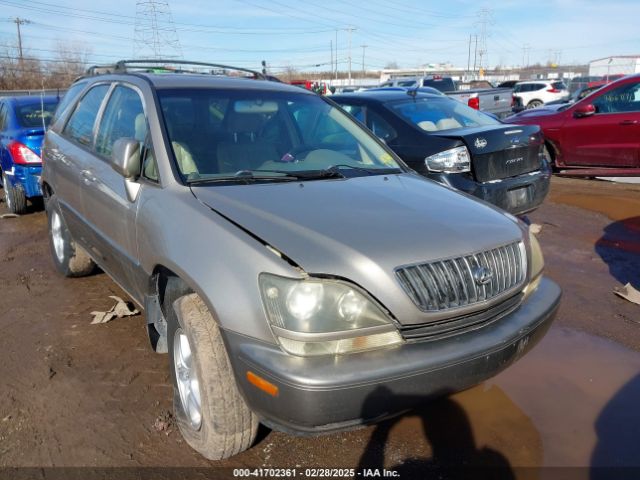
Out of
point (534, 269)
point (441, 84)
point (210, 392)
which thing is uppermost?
point (441, 84)

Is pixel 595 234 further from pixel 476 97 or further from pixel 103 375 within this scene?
pixel 476 97

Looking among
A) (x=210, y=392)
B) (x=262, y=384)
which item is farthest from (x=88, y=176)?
(x=262, y=384)

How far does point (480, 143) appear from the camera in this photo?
17.8ft

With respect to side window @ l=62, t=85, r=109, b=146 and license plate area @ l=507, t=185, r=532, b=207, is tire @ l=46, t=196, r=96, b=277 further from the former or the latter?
license plate area @ l=507, t=185, r=532, b=207

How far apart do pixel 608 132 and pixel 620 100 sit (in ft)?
1.83

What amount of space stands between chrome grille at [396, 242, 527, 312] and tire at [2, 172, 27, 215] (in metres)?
6.84

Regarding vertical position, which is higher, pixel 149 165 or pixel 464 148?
pixel 149 165

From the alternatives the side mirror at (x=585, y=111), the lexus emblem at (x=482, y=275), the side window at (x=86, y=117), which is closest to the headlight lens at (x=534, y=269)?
the lexus emblem at (x=482, y=275)

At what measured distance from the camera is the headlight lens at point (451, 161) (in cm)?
539

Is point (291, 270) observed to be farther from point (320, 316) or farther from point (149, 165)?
point (149, 165)

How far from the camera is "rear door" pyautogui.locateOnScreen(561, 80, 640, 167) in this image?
8250 millimetres

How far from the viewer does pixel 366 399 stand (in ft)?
6.78

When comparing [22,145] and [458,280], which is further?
[22,145]

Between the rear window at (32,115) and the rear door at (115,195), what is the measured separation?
172 inches
